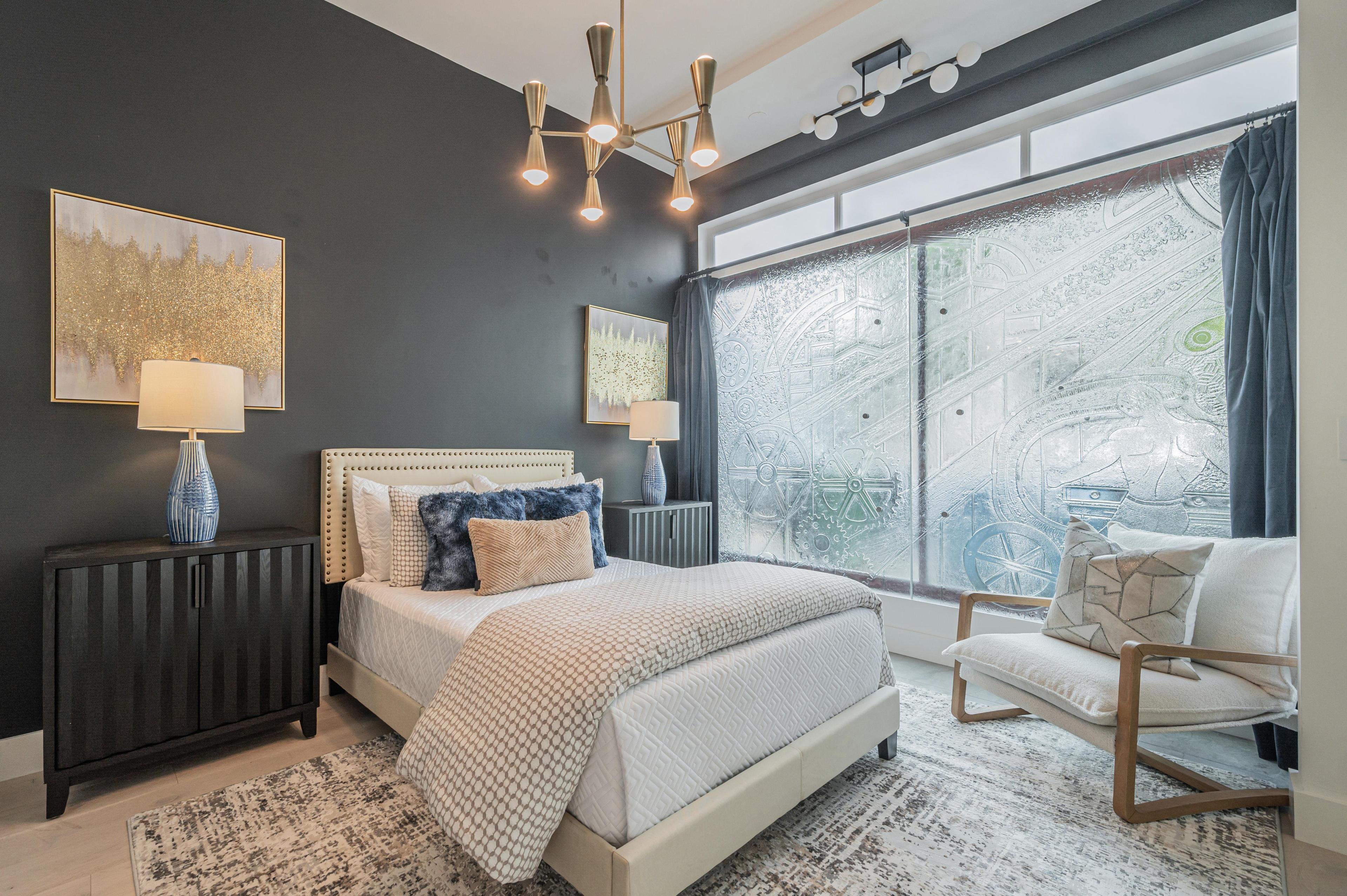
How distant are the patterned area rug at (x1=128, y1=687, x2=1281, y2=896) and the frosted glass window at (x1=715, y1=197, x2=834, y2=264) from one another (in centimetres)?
321

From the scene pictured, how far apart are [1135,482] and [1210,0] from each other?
2090mm

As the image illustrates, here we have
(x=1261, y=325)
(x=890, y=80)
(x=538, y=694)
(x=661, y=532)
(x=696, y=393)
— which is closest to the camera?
(x=538, y=694)

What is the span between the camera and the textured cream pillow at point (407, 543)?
8.73ft

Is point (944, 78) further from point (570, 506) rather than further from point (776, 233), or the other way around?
point (570, 506)

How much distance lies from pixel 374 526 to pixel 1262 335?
3.78 metres

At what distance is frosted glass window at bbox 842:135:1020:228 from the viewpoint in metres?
3.27

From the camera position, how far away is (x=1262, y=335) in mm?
2379

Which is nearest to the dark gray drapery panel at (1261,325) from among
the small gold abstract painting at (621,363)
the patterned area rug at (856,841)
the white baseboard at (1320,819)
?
the white baseboard at (1320,819)

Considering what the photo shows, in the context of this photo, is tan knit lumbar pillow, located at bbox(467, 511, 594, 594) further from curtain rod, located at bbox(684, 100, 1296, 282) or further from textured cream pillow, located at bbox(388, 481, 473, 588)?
curtain rod, located at bbox(684, 100, 1296, 282)

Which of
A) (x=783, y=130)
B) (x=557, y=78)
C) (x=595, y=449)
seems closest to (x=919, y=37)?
(x=783, y=130)

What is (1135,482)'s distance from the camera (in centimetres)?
277

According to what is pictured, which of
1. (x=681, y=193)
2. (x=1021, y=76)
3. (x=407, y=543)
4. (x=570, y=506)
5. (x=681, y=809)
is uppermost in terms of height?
(x=1021, y=76)

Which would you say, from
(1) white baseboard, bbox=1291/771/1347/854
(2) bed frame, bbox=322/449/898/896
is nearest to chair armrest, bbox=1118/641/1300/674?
(1) white baseboard, bbox=1291/771/1347/854

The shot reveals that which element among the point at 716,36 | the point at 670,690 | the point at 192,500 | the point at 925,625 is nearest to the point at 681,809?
the point at 670,690
